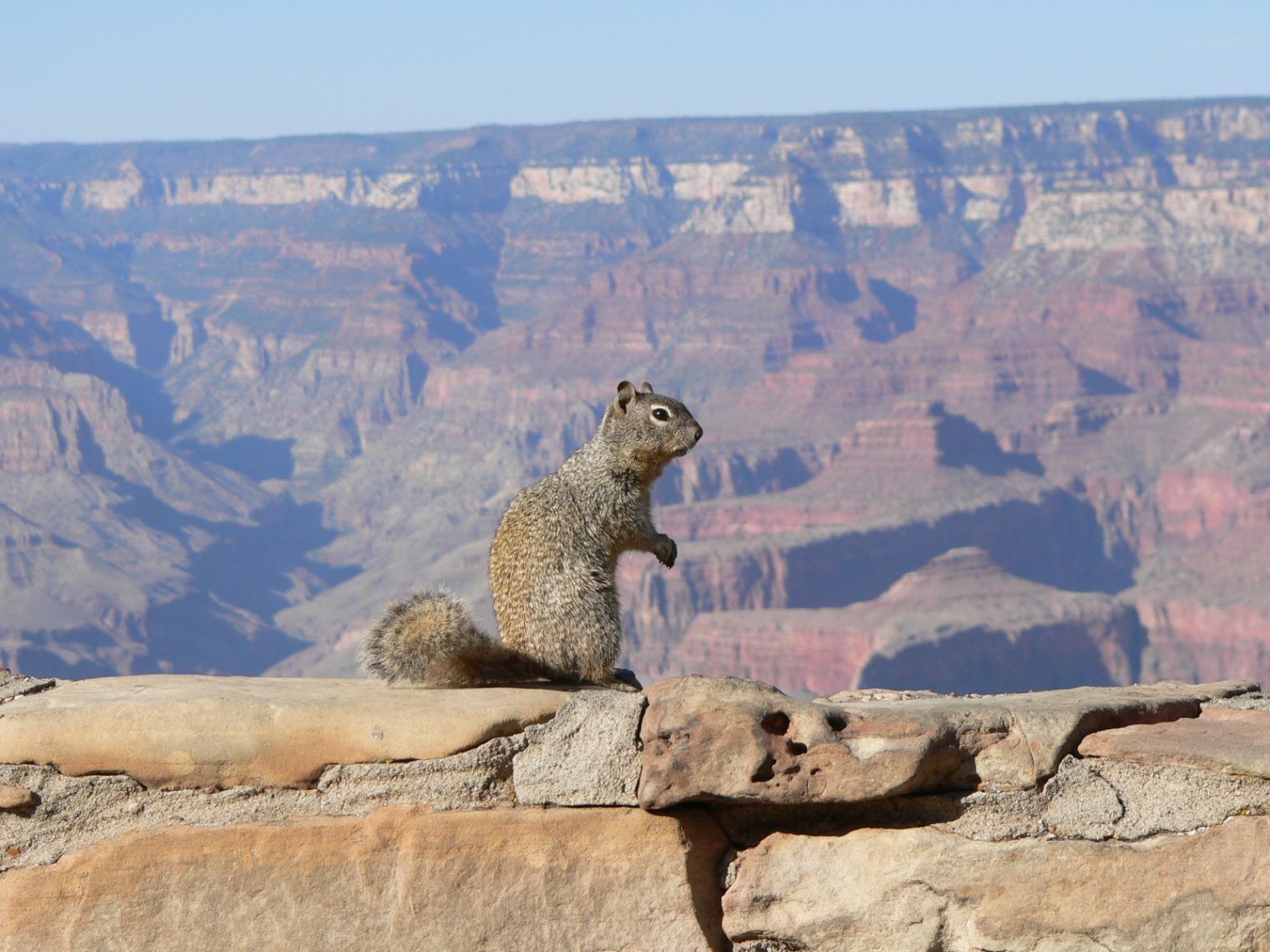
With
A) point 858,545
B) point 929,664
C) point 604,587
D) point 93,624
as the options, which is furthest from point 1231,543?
point 604,587

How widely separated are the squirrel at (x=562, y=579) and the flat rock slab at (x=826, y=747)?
1.08m

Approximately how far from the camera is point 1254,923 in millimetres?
4090

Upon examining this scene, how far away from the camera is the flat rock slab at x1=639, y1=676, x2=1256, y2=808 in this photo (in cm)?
429

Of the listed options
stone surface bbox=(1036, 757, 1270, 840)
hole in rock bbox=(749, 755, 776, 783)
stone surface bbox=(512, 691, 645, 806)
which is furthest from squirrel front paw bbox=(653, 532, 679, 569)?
stone surface bbox=(1036, 757, 1270, 840)

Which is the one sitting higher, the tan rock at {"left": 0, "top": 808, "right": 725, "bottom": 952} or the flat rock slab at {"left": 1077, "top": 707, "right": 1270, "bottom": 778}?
the flat rock slab at {"left": 1077, "top": 707, "right": 1270, "bottom": 778}

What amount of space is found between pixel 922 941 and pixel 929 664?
435 feet

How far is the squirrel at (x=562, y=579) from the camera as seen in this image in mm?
5312

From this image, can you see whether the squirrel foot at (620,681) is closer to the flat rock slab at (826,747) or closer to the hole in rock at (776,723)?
the flat rock slab at (826,747)

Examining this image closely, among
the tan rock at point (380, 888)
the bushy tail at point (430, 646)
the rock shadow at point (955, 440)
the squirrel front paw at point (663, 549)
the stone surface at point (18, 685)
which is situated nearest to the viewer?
the tan rock at point (380, 888)

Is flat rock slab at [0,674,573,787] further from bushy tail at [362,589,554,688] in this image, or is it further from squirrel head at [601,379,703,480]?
squirrel head at [601,379,703,480]

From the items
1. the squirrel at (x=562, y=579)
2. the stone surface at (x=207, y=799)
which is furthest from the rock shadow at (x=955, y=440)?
the stone surface at (x=207, y=799)

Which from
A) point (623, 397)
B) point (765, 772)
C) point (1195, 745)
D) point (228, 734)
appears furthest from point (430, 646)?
point (623, 397)

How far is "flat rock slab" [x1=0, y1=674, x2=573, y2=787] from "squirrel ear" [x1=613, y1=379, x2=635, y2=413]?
3207 millimetres

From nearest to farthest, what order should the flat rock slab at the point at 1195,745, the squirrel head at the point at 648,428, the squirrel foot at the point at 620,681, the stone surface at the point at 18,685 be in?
1. the flat rock slab at the point at 1195,745
2. the stone surface at the point at 18,685
3. the squirrel foot at the point at 620,681
4. the squirrel head at the point at 648,428
